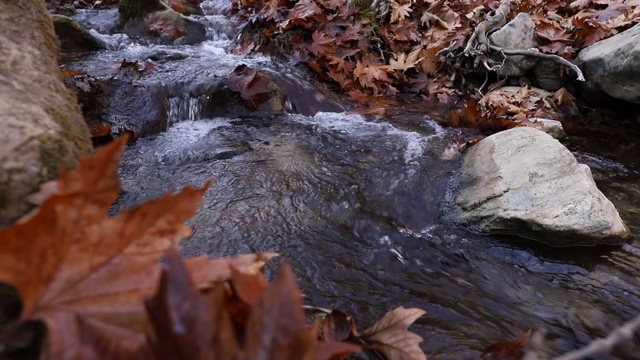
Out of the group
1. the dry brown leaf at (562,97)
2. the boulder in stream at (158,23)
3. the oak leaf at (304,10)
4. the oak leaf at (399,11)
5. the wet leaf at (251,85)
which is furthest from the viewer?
the boulder in stream at (158,23)

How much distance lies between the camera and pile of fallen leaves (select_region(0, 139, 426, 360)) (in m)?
0.65

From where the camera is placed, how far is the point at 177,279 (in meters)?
0.66

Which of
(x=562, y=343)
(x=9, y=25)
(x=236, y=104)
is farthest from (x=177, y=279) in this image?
(x=236, y=104)

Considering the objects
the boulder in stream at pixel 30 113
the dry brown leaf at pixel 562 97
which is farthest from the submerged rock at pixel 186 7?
the boulder in stream at pixel 30 113

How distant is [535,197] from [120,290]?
9.14ft

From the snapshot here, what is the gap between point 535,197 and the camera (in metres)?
2.98

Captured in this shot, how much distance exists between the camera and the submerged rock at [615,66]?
4.81 meters

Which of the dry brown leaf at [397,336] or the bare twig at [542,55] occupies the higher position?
the dry brown leaf at [397,336]

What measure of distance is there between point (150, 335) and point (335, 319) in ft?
2.46

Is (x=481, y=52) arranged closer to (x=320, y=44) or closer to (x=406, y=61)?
(x=406, y=61)

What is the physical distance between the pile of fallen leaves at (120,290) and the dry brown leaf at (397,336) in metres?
0.57

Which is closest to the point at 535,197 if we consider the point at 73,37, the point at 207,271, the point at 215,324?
the point at 207,271

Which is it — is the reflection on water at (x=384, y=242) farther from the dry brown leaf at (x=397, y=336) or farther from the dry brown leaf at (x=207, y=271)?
the dry brown leaf at (x=207, y=271)

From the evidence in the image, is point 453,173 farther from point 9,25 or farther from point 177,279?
point 177,279
